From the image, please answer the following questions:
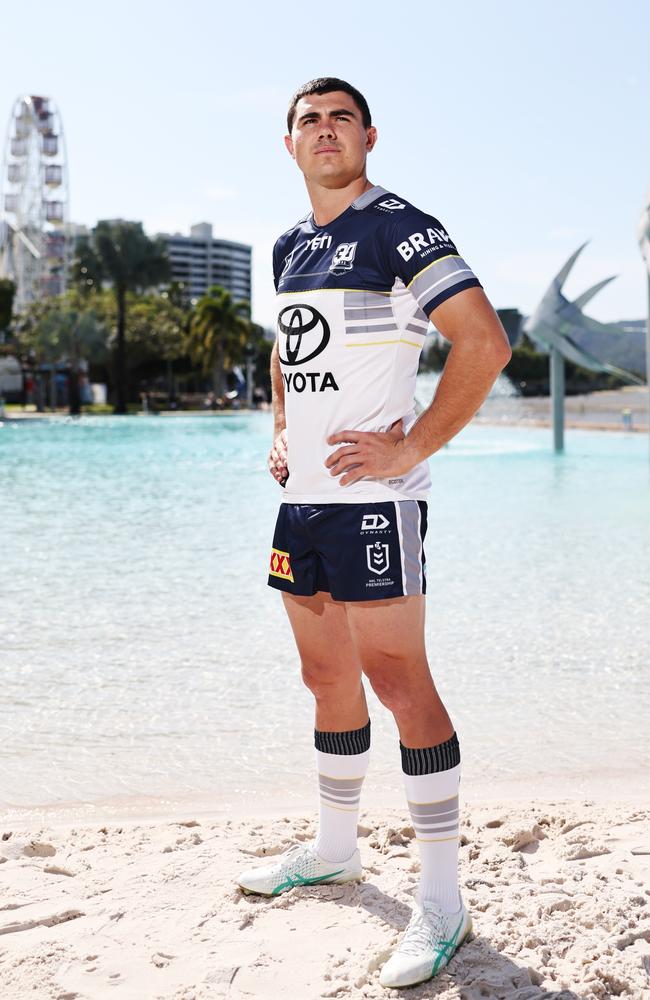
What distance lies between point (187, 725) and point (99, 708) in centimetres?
50

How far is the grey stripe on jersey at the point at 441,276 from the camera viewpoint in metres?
2.12

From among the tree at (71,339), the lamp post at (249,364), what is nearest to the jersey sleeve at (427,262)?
the tree at (71,339)

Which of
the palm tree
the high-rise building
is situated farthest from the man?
the high-rise building

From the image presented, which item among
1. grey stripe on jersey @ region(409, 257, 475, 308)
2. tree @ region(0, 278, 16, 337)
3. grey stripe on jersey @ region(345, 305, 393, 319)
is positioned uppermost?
tree @ region(0, 278, 16, 337)

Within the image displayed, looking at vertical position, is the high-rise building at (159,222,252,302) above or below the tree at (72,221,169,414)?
above

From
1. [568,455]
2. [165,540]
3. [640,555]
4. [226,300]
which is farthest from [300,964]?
[226,300]

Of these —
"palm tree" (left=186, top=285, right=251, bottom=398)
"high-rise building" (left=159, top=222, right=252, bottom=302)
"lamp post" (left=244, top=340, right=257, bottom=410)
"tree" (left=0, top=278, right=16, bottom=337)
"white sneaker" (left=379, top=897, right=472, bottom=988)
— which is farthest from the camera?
"high-rise building" (left=159, top=222, right=252, bottom=302)

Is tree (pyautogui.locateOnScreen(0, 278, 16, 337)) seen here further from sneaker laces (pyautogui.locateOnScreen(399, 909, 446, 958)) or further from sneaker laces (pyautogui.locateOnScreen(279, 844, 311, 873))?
sneaker laces (pyautogui.locateOnScreen(399, 909, 446, 958))

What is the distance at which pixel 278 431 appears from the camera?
2.66 m

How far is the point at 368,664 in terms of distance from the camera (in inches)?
90.0

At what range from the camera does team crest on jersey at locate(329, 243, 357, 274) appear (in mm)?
2230

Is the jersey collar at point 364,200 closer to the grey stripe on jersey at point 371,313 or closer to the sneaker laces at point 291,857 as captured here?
the grey stripe on jersey at point 371,313

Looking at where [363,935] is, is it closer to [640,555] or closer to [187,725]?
[187,725]

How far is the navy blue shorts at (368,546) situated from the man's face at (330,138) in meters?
0.76
